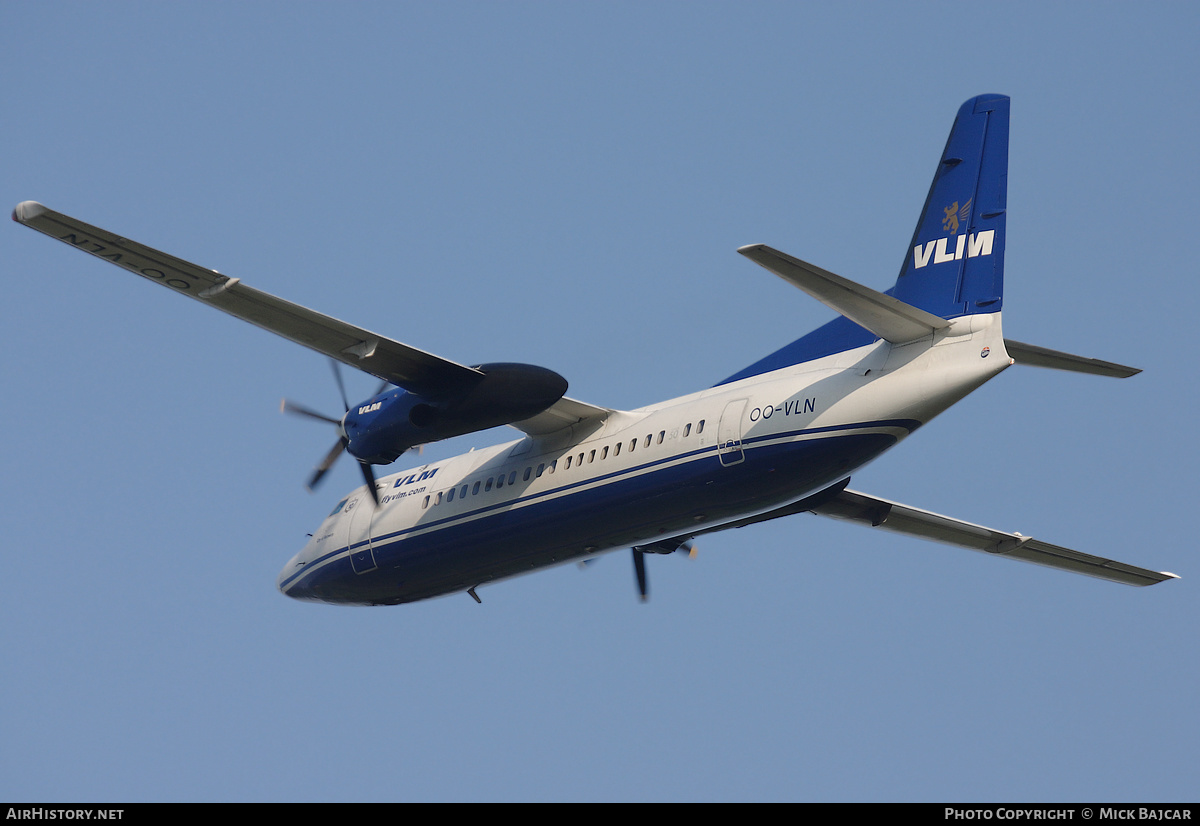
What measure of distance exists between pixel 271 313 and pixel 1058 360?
12.4m

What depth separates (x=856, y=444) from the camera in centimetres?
2122

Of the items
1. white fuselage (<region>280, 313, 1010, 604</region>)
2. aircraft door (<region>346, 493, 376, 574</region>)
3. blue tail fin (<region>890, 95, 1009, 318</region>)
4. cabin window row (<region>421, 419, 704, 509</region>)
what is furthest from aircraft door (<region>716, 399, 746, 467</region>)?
aircraft door (<region>346, 493, 376, 574</region>)

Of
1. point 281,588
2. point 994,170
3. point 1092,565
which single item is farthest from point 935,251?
point 281,588

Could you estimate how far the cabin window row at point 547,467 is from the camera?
2367 centimetres

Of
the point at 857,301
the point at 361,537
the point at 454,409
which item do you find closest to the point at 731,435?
the point at 857,301

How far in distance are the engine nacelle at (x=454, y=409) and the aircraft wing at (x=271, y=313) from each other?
0.75 ft

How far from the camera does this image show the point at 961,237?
21.8 meters

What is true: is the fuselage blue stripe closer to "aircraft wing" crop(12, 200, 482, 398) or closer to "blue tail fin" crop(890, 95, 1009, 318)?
"blue tail fin" crop(890, 95, 1009, 318)

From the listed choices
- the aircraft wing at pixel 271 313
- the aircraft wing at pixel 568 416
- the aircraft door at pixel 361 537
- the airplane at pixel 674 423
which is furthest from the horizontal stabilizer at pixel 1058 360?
the aircraft door at pixel 361 537

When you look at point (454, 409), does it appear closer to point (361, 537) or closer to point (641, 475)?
point (641, 475)

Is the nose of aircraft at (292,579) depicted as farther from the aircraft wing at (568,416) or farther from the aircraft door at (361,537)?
the aircraft wing at (568,416)

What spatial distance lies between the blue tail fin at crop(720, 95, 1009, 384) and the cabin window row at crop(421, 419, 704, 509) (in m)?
2.44

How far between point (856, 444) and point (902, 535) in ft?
25.6
